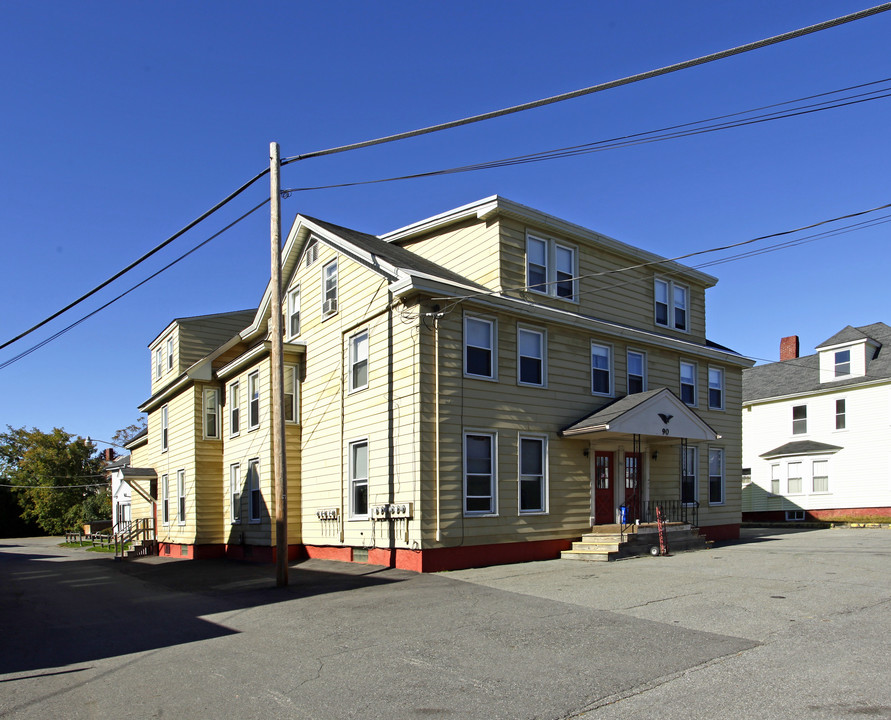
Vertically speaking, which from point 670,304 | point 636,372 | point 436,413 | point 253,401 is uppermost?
point 670,304

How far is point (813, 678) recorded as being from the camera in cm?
703

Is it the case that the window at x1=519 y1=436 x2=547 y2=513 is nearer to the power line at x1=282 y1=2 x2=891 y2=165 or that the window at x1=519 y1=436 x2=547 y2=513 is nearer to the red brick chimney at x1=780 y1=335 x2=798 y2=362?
the power line at x1=282 y1=2 x2=891 y2=165

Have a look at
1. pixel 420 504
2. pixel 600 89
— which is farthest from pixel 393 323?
pixel 600 89

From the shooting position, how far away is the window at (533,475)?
1739 cm

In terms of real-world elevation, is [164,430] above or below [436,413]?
below

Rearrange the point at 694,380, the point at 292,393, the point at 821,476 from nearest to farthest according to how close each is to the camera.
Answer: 1. the point at 292,393
2. the point at 694,380
3. the point at 821,476

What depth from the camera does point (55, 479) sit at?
5997 centimetres

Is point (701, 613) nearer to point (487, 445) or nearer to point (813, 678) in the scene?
point (813, 678)

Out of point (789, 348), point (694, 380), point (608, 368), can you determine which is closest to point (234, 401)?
point (608, 368)

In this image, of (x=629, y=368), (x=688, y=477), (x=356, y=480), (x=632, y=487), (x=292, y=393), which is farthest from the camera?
(x=688, y=477)

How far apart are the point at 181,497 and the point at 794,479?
28.1 m

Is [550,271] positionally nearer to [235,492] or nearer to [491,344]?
[491,344]

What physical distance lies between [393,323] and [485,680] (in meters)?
10.5

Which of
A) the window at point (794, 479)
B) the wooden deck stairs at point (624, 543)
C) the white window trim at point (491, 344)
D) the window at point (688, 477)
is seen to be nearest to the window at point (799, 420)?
the window at point (794, 479)
